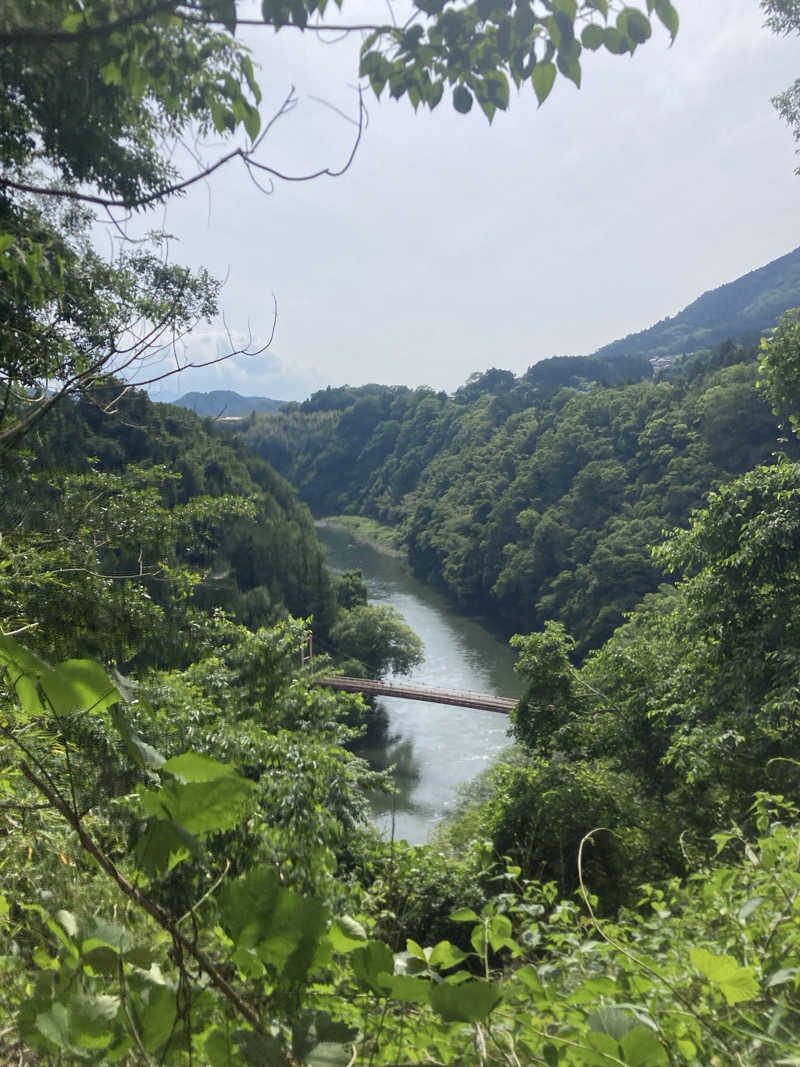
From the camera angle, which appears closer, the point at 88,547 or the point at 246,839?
the point at 246,839

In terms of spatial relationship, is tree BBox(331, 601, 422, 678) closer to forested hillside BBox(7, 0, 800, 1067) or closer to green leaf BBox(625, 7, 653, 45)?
forested hillside BBox(7, 0, 800, 1067)

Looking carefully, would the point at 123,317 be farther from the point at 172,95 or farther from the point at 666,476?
the point at 666,476

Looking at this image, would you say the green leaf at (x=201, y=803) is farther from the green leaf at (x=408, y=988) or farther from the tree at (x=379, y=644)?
the tree at (x=379, y=644)

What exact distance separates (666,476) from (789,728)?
21368 millimetres

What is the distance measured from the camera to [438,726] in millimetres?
17750

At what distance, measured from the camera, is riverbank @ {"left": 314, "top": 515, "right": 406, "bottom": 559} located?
128 ft

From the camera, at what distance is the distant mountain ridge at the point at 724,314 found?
79938 mm

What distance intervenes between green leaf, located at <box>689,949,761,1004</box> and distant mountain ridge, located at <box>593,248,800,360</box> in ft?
278

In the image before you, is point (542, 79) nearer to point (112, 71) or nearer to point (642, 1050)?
point (112, 71)

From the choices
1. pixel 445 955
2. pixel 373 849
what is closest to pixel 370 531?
pixel 373 849

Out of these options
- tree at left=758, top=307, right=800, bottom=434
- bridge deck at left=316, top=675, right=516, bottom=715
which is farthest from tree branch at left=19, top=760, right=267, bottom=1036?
bridge deck at left=316, top=675, right=516, bottom=715

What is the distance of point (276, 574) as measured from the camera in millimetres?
22062

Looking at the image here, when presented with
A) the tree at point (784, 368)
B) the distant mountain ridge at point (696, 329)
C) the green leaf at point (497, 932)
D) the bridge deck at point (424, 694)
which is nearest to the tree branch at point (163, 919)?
the green leaf at point (497, 932)

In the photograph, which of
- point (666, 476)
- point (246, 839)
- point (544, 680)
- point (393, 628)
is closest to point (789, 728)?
point (544, 680)
